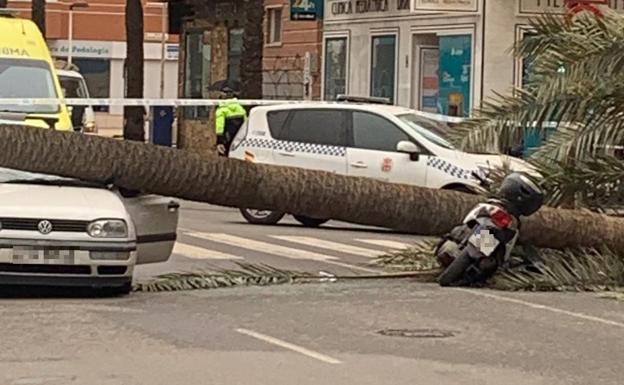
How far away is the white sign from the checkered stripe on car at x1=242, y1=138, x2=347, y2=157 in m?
40.6

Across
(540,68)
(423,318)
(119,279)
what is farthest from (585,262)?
(119,279)

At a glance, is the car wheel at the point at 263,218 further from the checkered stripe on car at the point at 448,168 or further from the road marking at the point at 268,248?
the checkered stripe on car at the point at 448,168

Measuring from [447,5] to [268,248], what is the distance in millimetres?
12130

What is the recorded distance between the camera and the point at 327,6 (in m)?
35.2

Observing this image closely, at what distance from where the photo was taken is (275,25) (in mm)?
40688

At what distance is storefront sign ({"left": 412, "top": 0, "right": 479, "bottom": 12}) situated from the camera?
28.1 m

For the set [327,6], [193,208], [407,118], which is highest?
[327,6]

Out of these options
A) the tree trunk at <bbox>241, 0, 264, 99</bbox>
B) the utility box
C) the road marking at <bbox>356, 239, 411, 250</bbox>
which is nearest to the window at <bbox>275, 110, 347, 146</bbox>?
the road marking at <bbox>356, 239, 411, 250</bbox>

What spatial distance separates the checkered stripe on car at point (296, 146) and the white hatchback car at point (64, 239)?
370 inches

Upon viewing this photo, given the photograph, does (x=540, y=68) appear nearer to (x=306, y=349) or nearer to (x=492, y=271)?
(x=492, y=271)

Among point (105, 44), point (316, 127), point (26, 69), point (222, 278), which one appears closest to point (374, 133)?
point (316, 127)

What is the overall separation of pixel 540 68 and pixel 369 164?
6.78m

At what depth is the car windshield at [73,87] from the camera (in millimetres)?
29125

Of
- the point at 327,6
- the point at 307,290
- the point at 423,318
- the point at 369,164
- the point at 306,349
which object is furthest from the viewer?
the point at 327,6
